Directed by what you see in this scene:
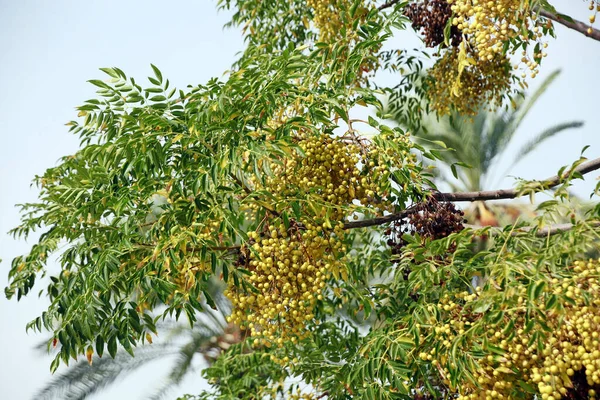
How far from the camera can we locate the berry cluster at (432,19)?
378cm

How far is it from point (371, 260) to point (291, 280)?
5.09 feet

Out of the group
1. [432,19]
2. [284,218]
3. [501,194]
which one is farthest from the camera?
[432,19]

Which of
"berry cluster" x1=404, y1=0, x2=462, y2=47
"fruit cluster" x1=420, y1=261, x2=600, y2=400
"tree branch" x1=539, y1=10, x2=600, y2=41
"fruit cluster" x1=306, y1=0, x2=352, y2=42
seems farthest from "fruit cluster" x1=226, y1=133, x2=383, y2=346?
"fruit cluster" x1=306, y1=0, x2=352, y2=42

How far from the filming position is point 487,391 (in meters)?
2.27

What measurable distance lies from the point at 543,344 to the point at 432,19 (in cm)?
216

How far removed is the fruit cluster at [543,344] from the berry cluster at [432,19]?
6.16 feet

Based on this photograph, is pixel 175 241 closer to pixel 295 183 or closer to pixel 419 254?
pixel 295 183

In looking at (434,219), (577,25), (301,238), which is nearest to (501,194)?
(434,219)

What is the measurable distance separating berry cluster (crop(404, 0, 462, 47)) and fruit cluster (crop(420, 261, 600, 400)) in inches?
73.9

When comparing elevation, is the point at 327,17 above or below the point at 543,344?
above

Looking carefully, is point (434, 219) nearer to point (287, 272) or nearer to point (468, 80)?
point (287, 272)

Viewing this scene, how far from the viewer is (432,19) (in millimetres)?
3830

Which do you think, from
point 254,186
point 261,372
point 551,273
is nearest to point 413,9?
point 254,186

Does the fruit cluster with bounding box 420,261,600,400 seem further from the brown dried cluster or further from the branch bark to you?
the branch bark
